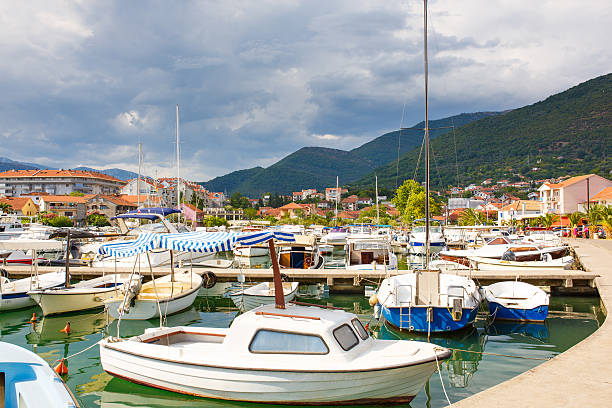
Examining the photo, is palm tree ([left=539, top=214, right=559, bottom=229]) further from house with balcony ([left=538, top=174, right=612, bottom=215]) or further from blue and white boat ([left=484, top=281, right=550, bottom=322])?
blue and white boat ([left=484, top=281, right=550, bottom=322])

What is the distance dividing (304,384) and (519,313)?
33.4 feet

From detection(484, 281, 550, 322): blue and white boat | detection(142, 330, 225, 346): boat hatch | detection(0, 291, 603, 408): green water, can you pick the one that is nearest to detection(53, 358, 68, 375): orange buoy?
detection(0, 291, 603, 408): green water

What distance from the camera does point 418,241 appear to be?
130ft

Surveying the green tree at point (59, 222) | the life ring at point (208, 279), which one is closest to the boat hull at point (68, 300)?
the life ring at point (208, 279)

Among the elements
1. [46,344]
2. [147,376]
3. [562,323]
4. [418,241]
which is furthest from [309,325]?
[418,241]

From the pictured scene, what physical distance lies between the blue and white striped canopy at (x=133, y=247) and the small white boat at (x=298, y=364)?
3390 mm

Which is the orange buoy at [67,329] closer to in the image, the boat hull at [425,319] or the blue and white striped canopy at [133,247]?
the blue and white striped canopy at [133,247]

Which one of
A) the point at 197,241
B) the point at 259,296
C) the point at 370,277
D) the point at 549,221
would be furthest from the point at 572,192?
the point at 197,241

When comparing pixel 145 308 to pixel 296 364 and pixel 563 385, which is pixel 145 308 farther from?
pixel 563 385

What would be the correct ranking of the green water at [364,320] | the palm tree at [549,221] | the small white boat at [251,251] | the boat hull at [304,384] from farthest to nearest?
1. the palm tree at [549,221]
2. the small white boat at [251,251]
3. the green water at [364,320]
4. the boat hull at [304,384]

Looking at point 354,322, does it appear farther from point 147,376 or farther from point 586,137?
point 586,137

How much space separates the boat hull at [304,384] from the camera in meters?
8.02

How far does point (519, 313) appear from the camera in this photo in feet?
48.9

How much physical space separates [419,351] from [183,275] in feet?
42.2
